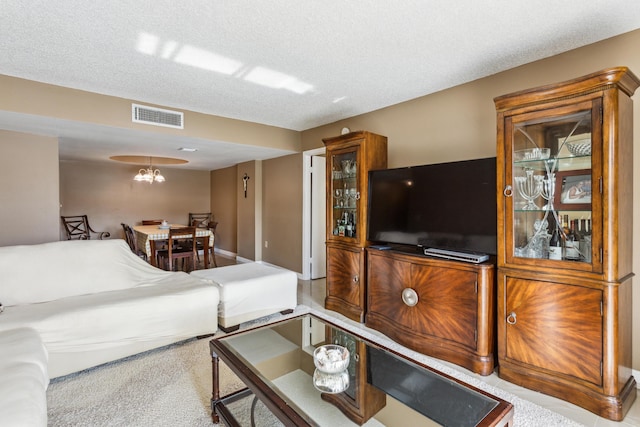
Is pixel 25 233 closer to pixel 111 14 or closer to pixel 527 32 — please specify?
pixel 111 14

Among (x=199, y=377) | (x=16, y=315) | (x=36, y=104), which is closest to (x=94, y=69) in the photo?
(x=36, y=104)

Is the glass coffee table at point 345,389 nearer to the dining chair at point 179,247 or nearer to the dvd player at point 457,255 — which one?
the dvd player at point 457,255

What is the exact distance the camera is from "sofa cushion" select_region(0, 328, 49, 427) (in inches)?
47.1

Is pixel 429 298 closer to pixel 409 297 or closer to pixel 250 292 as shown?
pixel 409 297

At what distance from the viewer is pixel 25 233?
3.83 m

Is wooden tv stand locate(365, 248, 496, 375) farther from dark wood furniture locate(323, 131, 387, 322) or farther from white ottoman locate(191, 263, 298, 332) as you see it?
white ottoman locate(191, 263, 298, 332)

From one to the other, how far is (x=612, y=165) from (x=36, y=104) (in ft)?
15.1

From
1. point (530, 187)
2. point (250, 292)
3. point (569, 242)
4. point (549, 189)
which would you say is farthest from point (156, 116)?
point (569, 242)

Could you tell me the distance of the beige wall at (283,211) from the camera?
16.9 ft

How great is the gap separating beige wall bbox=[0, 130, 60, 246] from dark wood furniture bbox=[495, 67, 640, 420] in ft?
16.6

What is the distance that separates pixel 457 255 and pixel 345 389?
4.90 ft

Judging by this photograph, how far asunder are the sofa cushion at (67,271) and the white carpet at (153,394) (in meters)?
0.75

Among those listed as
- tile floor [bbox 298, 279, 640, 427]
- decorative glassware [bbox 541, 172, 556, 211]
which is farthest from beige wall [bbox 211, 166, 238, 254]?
decorative glassware [bbox 541, 172, 556, 211]

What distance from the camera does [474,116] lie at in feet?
9.55
